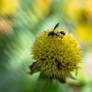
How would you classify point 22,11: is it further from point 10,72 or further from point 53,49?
point 53,49

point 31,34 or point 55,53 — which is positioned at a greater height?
point 31,34

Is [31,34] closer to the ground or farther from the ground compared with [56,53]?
farther from the ground

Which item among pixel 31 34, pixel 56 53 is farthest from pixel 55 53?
pixel 31 34

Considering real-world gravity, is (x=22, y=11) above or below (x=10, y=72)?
above


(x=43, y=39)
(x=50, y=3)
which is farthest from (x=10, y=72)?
(x=50, y=3)

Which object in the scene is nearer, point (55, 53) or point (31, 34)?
point (55, 53)

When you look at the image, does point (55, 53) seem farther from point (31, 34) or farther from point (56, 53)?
point (31, 34)
